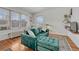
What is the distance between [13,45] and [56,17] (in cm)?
89

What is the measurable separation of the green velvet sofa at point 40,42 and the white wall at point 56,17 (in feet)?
0.67

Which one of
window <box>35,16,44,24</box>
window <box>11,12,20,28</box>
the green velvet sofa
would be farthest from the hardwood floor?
window <box>35,16,44,24</box>

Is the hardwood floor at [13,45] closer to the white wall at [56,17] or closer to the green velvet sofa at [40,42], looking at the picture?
the green velvet sofa at [40,42]

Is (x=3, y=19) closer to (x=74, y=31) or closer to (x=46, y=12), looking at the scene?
(x=46, y=12)

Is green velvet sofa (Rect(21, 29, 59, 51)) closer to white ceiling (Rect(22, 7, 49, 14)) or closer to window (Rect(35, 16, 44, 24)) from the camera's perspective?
window (Rect(35, 16, 44, 24))

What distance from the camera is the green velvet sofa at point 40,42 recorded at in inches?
58.4

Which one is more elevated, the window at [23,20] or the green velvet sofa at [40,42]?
the window at [23,20]

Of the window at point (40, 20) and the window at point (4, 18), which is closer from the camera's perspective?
the window at point (4, 18)


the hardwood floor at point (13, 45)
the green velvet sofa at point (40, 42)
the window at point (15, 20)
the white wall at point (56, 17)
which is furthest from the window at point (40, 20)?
the hardwood floor at point (13, 45)

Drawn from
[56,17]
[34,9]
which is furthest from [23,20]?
[56,17]

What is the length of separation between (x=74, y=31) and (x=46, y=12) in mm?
606

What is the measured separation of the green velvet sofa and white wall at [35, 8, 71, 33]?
8.0 inches
